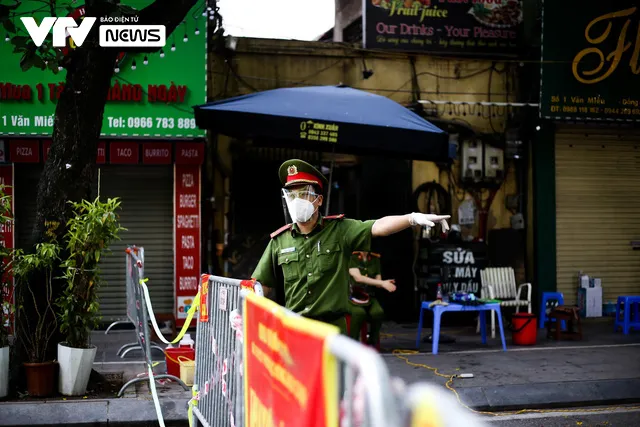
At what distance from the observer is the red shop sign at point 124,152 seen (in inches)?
491

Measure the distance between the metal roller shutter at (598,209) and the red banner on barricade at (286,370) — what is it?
444 inches

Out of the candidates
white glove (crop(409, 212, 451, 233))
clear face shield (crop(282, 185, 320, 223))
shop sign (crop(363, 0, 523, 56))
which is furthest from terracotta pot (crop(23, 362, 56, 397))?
shop sign (crop(363, 0, 523, 56))

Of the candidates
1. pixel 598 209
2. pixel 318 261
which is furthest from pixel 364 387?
pixel 598 209

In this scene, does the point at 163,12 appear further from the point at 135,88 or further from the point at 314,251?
the point at 314,251

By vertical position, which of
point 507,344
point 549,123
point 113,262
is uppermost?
point 549,123

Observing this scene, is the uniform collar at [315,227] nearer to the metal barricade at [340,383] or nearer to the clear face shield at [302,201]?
the clear face shield at [302,201]

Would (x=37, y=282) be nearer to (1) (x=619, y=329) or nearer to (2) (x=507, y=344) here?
(2) (x=507, y=344)

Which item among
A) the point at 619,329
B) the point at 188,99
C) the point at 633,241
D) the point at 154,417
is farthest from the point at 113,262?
the point at 633,241

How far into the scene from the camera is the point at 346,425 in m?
2.47

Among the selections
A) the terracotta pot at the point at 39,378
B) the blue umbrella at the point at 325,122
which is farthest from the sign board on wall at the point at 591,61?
the terracotta pot at the point at 39,378

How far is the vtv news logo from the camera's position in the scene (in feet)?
26.8

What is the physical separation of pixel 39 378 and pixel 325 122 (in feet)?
15.7

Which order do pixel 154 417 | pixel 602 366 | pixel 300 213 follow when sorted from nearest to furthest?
pixel 300 213 → pixel 154 417 → pixel 602 366

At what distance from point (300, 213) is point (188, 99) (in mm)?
7293
